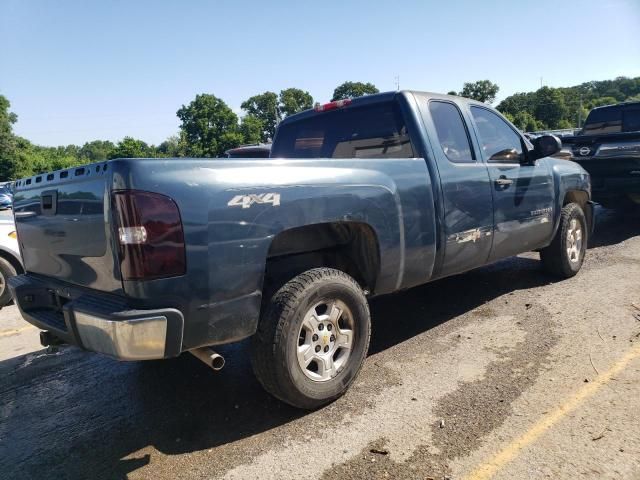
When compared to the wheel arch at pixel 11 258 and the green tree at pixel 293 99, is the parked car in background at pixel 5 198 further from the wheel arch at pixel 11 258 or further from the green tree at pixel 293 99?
the green tree at pixel 293 99

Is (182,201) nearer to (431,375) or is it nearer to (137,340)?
(137,340)

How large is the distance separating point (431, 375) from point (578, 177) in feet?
11.3

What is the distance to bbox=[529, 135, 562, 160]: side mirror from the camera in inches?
175

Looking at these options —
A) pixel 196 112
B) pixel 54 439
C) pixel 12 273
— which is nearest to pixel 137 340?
pixel 54 439

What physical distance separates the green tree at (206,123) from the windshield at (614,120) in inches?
2883

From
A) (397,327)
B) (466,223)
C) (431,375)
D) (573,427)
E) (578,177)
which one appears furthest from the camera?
(578,177)

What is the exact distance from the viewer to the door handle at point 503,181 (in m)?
4.08

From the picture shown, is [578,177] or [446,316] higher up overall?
[578,177]

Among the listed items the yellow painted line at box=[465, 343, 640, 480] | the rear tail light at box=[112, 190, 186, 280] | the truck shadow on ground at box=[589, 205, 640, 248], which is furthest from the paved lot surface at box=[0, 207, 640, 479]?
the truck shadow on ground at box=[589, 205, 640, 248]

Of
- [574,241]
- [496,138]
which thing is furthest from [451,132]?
[574,241]

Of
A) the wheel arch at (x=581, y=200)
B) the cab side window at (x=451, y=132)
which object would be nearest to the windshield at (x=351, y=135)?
the cab side window at (x=451, y=132)

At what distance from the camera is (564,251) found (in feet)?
16.8

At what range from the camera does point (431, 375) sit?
3191 millimetres

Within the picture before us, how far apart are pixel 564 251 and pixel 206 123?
80.9m
